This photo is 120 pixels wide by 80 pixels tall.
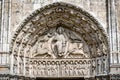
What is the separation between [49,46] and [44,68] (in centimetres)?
64

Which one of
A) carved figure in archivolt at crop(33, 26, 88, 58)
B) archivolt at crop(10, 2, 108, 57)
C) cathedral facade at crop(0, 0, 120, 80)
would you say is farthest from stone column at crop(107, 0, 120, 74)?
carved figure in archivolt at crop(33, 26, 88, 58)

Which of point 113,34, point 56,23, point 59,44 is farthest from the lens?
point 56,23

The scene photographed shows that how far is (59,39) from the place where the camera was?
9.75 m

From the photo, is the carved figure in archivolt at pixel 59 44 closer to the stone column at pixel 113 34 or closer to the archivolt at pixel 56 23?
the archivolt at pixel 56 23

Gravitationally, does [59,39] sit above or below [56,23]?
below

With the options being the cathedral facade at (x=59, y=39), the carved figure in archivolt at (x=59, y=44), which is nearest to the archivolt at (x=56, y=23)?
the cathedral facade at (x=59, y=39)

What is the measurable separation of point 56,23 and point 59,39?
0.46 meters

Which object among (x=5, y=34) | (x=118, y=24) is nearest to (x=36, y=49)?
(x=5, y=34)

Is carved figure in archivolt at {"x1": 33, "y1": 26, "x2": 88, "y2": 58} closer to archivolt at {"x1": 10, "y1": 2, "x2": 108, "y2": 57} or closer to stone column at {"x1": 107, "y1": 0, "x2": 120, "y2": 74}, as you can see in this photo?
archivolt at {"x1": 10, "y1": 2, "x2": 108, "y2": 57}

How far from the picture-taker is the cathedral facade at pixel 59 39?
359 inches

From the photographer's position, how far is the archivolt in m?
9.29

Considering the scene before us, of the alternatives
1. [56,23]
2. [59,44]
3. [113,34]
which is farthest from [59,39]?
[113,34]

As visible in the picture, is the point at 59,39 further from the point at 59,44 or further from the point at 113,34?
the point at 113,34

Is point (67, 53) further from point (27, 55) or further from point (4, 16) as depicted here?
point (4, 16)
